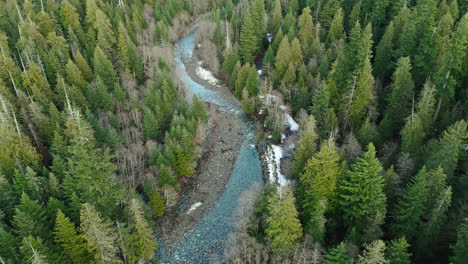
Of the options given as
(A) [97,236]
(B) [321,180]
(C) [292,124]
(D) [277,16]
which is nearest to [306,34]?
(D) [277,16]

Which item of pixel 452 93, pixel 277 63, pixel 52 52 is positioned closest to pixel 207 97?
pixel 277 63

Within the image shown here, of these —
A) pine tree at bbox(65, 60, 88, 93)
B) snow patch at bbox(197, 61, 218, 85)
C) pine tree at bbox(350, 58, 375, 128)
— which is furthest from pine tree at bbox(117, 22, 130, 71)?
pine tree at bbox(350, 58, 375, 128)

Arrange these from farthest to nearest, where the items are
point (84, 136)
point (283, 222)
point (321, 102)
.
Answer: point (321, 102) < point (283, 222) < point (84, 136)

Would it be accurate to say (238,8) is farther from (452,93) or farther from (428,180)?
(428,180)

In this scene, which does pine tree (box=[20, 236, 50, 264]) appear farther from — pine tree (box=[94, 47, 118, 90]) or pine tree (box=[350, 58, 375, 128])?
pine tree (box=[350, 58, 375, 128])

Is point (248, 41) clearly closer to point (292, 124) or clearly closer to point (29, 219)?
point (292, 124)
